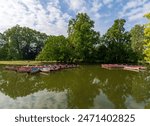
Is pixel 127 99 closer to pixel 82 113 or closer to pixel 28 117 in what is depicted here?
pixel 82 113

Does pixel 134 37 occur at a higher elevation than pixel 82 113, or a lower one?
higher

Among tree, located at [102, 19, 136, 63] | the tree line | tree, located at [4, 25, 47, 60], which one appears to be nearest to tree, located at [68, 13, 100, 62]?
the tree line

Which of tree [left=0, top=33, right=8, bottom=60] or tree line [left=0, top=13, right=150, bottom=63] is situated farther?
tree [left=0, top=33, right=8, bottom=60]

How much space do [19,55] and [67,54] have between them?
21.4 m

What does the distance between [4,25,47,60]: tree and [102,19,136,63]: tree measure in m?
25.1

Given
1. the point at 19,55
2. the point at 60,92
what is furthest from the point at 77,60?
the point at 60,92

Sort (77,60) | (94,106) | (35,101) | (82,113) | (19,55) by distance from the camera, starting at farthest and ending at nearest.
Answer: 1. (19,55)
2. (77,60)
3. (35,101)
4. (94,106)
5. (82,113)

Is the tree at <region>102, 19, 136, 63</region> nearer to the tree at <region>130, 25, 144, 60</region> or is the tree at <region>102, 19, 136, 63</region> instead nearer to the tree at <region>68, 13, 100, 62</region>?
the tree at <region>68, 13, 100, 62</region>

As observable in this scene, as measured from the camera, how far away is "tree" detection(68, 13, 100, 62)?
57781 millimetres

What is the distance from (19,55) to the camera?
72.1 metres

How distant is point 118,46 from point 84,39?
29.9 feet

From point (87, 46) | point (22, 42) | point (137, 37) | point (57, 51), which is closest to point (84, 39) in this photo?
point (87, 46)

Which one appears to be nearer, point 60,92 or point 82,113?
point 82,113

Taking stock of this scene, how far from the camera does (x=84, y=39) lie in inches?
2314
